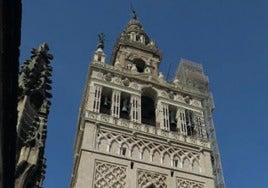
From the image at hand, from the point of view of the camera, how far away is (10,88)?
395 cm

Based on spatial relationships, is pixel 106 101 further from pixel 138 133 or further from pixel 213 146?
pixel 213 146

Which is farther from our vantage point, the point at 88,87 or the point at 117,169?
the point at 88,87

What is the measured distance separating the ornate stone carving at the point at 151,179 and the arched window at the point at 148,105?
4.50m

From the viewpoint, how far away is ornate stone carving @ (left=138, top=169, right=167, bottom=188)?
666 inches

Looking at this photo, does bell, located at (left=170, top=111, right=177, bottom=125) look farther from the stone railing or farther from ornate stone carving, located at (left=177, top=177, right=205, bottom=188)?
ornate stone carving, located at (left=177, top=177, right=205, bottom=188)

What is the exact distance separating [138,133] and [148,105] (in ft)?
11.6

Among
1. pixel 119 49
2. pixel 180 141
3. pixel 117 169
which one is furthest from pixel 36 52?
pixel 119 49

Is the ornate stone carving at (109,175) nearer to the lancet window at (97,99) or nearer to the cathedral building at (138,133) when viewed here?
the cathedral building at (138,133)

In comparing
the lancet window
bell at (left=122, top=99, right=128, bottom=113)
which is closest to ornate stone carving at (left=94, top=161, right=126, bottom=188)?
the lancet window

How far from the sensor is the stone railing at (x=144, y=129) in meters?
19.1

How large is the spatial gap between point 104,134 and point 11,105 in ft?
47.7

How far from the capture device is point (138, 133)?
63.0ft

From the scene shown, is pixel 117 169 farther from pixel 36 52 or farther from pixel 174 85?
pixel 36 52

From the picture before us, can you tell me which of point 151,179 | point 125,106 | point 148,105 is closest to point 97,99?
point 125,106
